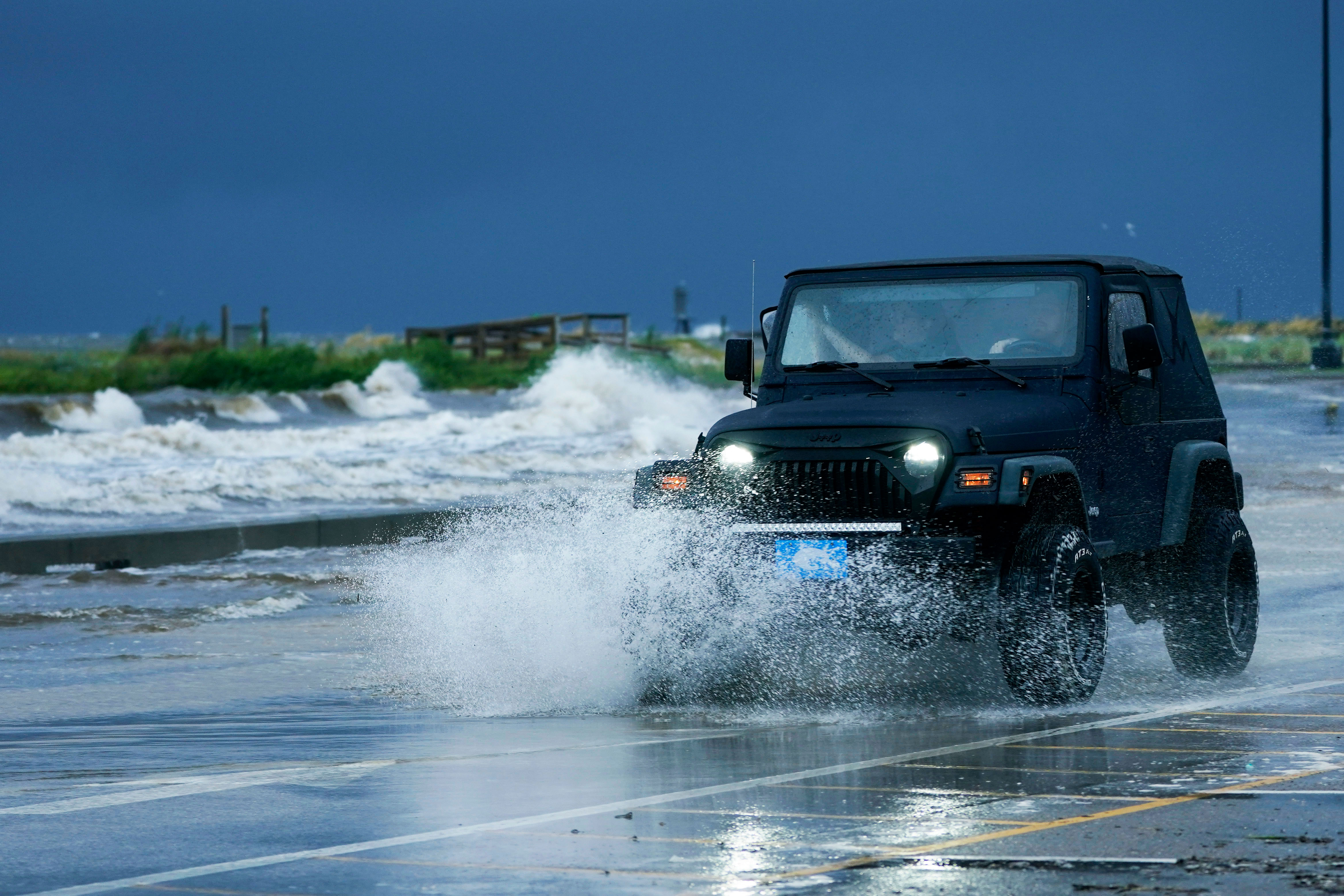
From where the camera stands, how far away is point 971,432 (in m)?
9.14

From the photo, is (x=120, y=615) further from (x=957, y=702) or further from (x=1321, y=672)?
(x=1321, y=672)

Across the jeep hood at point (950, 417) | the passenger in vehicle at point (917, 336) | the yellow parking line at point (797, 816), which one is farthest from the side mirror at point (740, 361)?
the yellow parking line at point (797, 816)

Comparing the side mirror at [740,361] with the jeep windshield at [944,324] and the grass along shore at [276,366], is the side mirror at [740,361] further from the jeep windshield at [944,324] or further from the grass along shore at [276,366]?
the grass along shore at [276,366]

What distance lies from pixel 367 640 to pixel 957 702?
442cm

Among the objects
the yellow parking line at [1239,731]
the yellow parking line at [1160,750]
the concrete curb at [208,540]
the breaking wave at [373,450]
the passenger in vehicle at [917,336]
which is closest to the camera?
the yellow parking line at [1160,750]

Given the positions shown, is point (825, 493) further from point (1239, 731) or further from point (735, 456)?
point (1239, 731)

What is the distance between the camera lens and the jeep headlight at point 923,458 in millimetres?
9086

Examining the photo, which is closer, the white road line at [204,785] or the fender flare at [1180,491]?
the white road line at [204,785]

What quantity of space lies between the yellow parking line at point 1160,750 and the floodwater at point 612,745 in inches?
1.2

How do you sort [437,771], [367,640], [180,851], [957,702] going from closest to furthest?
1. [180,851]
2. [437,771]
3. [957,702]
4. [367,640]

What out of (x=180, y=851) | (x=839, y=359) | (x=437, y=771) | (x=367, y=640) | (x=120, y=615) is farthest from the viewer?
(x=120, y=615)

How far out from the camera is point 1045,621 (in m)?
9.16

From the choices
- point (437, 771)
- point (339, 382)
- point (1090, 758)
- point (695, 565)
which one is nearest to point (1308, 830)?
point (1090, 758)

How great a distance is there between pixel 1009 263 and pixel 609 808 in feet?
15.4
